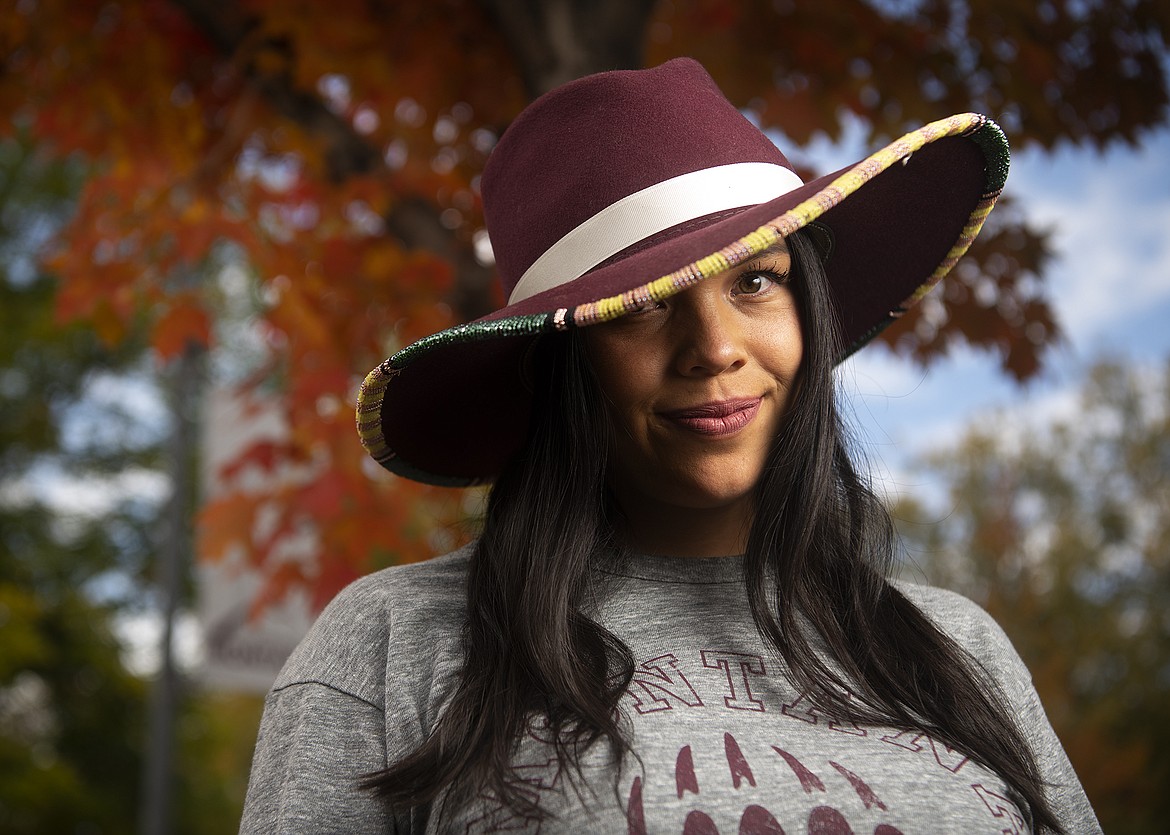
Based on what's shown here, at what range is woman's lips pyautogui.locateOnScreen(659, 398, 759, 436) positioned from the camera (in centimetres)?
139

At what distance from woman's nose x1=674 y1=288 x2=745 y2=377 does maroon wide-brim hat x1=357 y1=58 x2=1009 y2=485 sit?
0.10 meters

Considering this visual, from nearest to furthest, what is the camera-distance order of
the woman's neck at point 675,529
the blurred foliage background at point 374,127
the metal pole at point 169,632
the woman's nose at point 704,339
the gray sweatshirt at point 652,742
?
the gray sweatshirt at point 652,742, the woman's nose at point 704,339, the woman's neck at point 675,529, the blurred foliage background at point 374,127, the metal pole at point 169,632

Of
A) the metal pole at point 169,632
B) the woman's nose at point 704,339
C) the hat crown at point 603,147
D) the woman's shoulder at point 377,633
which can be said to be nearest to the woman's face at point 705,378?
the woman's nose at point 704,339

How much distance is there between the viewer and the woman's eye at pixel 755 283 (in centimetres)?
142

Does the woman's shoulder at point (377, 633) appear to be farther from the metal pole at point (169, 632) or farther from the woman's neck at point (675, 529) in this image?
the metal pole at point (169, 632)

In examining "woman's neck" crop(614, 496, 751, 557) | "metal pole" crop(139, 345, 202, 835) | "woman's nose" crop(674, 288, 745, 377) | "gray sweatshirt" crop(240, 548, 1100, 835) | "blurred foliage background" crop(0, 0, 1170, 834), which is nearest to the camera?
"gray sweatshirt" crop(240, 548, 1100, 835)

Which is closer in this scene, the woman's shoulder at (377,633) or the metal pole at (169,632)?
the woman's shoulder at (377,633)

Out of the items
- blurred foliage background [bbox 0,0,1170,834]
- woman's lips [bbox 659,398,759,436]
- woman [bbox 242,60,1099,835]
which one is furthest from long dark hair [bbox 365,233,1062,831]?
blurred foliage background [bbox 0,0,1170,834]

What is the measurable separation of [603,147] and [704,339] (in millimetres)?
302

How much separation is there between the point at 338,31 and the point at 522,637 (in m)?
2.04

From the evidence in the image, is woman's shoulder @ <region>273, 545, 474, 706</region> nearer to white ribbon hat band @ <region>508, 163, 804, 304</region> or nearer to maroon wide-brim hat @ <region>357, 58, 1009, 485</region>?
maroon wide-brim hat @ <region>357, 58, 1009, 485</region>

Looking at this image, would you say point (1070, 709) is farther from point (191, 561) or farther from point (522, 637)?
point (522, 637)

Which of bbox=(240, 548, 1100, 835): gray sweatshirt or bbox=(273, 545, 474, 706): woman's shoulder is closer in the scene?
bbox=(240, 548, 1100, 835): gray sweatshirt

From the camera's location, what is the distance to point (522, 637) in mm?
1346
